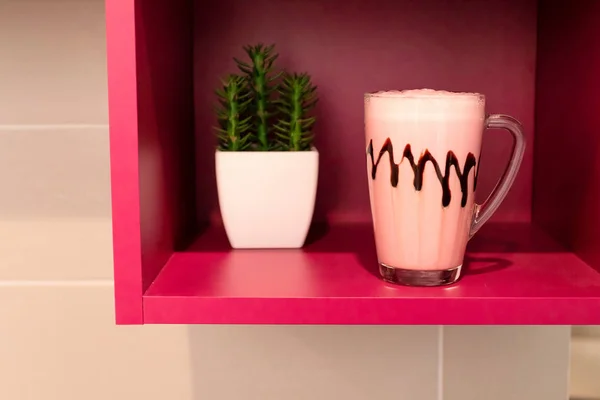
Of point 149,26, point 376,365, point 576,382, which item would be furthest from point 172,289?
point 576,382

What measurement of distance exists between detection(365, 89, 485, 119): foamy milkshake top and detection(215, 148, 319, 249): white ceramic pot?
0.10 m

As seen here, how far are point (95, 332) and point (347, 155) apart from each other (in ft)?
0.94

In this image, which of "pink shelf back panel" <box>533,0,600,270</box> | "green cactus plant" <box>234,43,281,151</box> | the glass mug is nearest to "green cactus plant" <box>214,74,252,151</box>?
"green cactus plant" <box>234,43,281,151</box>

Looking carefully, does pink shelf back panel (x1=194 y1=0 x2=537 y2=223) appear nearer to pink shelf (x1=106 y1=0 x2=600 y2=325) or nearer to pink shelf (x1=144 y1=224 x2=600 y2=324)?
pink shelf (x1=106 y1=0 x2=600 y2=325)

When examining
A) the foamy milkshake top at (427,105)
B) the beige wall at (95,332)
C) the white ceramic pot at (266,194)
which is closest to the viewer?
the foamy milkshake top at (427,105)

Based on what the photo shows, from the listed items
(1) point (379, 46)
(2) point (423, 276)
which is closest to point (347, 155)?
(1) point (379, 46)

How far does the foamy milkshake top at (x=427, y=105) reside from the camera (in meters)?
0.42

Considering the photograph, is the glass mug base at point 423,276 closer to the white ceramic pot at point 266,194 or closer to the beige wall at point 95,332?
the white ceramic pot at point 266,194

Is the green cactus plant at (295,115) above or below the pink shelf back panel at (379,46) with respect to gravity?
below

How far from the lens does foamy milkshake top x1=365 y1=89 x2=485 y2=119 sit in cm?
42

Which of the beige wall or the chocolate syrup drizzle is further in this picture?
the beige wall

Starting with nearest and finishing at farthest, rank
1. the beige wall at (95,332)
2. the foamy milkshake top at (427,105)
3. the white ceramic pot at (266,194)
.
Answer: the foamy milkshake top at (427,105)
the white ceramic pot at (266,194)
the beige wall at (95,332)

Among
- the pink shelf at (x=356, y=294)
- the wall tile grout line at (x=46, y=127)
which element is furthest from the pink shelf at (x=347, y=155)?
the wall tile grout line at (x=46, y=127)

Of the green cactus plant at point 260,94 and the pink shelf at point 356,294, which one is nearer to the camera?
the pink shelf at point 356,294
